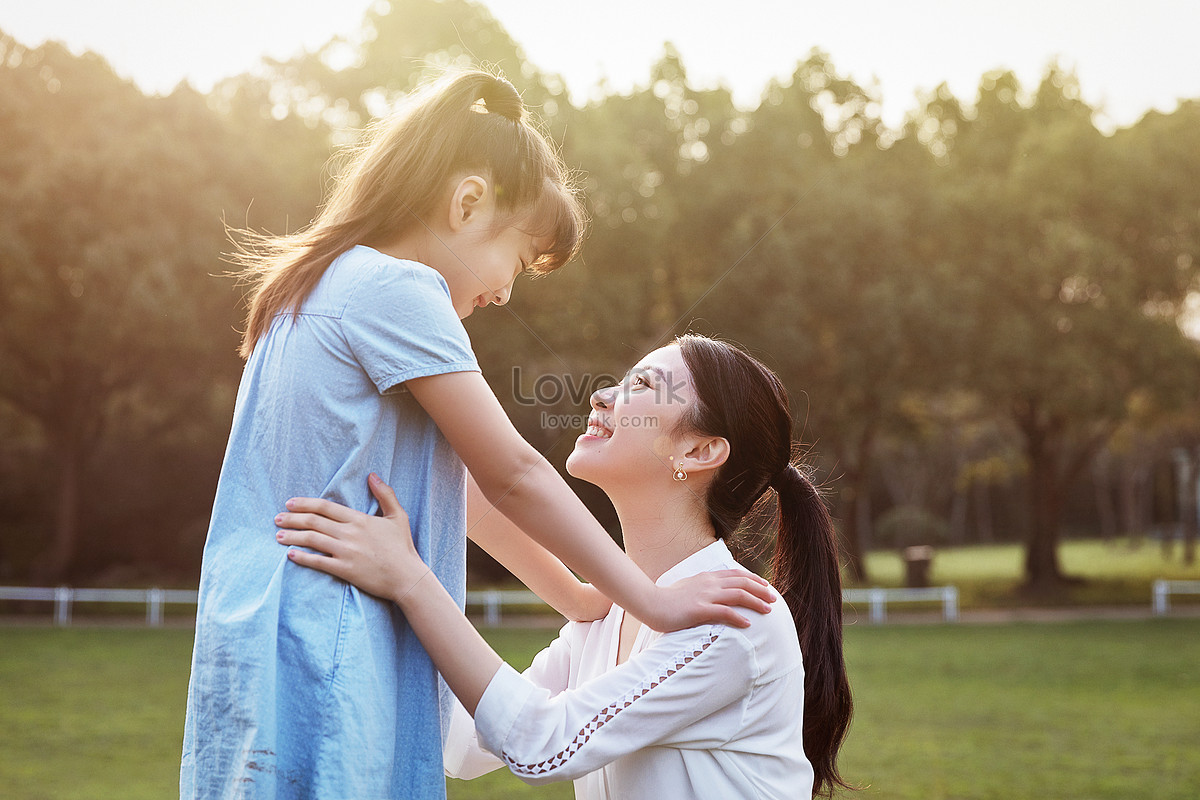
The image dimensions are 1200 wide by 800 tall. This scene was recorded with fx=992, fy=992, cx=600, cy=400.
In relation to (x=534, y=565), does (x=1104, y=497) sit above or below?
below

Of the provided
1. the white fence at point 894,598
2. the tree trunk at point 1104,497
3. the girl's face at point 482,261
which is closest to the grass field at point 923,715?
the white fence at point 894,598

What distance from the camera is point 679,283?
56.9ft

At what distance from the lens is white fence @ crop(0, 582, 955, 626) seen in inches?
583

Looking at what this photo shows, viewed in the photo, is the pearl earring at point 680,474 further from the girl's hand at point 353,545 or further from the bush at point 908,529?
the bush at point 908,529

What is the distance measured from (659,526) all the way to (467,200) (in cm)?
94

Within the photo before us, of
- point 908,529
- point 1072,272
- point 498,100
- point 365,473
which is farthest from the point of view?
point 908,529

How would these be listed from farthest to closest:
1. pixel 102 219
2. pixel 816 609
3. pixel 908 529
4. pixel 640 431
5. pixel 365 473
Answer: pixel 908 529 < pixel 102 219 < pixel 816 609 < pixel 640 431 < pixel 365 473

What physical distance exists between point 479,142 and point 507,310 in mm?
12077

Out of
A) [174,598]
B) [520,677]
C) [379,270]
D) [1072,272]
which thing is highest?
[1072,272]

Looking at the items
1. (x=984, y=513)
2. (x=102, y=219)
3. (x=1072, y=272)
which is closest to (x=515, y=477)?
(x=102, y=219)

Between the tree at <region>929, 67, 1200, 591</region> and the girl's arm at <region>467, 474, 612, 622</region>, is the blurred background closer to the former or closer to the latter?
the tree at <region>929, 67, 1200, 591</region>

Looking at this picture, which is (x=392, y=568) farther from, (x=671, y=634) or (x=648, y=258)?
(x=648, y=258)

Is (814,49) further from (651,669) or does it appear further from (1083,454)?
(651,669)

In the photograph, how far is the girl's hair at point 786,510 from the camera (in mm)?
2453
